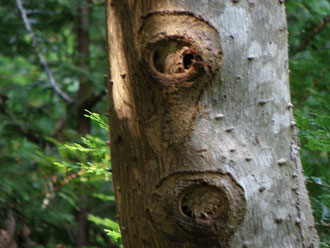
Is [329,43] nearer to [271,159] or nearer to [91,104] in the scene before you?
[271,159]

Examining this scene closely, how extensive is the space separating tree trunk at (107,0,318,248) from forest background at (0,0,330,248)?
666mm

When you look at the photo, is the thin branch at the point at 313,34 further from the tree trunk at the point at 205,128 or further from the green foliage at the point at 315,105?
the tree trunk at the point at 205,128

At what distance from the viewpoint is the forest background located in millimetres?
2736

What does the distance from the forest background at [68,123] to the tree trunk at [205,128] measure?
67 cm

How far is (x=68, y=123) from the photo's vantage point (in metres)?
5.59

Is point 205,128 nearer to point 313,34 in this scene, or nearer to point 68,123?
point 313,34

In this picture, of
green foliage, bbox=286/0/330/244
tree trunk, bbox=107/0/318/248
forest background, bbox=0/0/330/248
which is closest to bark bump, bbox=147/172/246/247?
tree trunk, bbox=107/0/318/248

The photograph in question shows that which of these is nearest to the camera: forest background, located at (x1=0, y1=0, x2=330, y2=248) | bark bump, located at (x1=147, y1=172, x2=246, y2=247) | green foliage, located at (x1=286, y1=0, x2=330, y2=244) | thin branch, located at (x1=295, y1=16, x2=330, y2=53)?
bark bump, located at (x1=147, y1=172, x2=246, y2=247)

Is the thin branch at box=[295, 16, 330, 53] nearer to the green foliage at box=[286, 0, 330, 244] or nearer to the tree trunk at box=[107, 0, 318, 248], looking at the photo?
the green foliage at box=[286, 0, 330, 244]

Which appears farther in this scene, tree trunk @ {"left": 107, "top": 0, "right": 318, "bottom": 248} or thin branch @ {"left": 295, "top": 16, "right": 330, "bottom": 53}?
thin branch @ {"left": 295, "top": 16, "right": 330, "bottom": 53}

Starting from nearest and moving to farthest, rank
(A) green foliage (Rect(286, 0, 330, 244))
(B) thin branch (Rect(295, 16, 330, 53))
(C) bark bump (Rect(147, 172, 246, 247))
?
(C) bark bump (Rect(147, 172, 246, 247)) → (A) green foliage (Rect(286, 0, 330, 244)) → (B) thin branch (Rect(295, 16, 330, 53))

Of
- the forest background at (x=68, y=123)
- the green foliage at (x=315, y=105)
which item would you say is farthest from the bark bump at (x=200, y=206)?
the forest background at (x=68, y=123)

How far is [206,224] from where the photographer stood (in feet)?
3.68

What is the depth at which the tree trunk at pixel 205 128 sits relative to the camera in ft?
3.73
